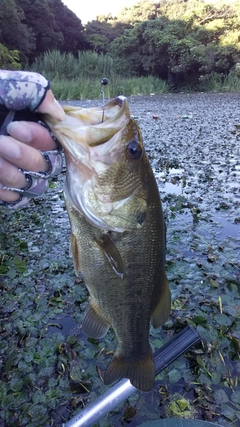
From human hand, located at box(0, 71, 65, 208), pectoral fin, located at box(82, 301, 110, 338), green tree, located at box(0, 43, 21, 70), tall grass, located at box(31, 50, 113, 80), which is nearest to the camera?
human hand, located at box(0, 71, 65, 208)

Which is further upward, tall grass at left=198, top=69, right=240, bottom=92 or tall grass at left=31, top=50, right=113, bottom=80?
tall grass at left=31, top=50, right=113, bottom=80

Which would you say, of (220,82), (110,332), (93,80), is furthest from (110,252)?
(220,82)

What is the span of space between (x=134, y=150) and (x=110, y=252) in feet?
1.41

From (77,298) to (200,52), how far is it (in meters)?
30.4

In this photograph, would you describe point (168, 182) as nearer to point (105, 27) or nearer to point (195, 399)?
point (195, 399)

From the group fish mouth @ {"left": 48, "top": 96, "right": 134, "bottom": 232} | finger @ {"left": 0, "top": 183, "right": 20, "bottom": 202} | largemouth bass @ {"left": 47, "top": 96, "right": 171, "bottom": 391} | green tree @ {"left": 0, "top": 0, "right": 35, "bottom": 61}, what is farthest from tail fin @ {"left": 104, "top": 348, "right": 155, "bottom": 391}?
green tree @ {"left": 0, "top": 0, "right": 35, "bottom": 61}

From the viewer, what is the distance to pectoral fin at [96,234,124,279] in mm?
1620

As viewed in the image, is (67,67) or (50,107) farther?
(67,67)

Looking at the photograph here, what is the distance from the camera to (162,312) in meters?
1.82

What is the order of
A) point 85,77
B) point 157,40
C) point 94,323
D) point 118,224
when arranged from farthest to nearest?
point 157,40
point 85,77
point 94,323
point 118,224

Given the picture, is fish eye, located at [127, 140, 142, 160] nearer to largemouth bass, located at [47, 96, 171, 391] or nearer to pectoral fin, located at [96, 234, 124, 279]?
largemouth bass, located at [47, 96, 171, 391]

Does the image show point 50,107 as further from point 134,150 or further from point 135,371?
point 135,371

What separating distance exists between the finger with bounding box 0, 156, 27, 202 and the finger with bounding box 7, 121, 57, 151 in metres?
0.11

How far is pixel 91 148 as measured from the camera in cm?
151
